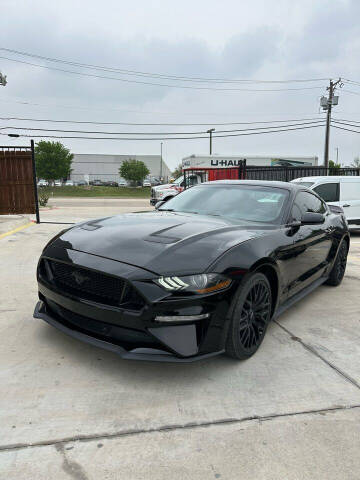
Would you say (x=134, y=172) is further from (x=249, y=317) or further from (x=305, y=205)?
(x=249, y=317)

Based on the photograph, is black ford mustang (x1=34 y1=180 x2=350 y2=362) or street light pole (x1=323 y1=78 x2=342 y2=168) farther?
street light pole (x1=323 y1=78 x2=342 y2=168)

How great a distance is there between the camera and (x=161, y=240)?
272 centimetres

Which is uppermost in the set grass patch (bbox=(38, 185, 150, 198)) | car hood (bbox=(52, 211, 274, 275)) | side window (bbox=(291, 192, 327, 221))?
side window (bbox=(291, 192, 327, 221))

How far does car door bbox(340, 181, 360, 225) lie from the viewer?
10039 millimetres

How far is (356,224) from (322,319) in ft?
23.9

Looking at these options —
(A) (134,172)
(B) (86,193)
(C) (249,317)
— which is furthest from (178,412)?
(A) (134,172)

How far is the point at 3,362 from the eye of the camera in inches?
107

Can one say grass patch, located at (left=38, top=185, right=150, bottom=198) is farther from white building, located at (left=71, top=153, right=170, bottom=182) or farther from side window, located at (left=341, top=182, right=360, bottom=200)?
white building, located at (left=71, top=153, right=170, bottom=182)

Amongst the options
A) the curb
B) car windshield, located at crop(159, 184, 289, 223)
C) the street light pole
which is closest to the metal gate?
the curb

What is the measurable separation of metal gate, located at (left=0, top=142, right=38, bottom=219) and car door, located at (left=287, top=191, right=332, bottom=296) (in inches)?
317

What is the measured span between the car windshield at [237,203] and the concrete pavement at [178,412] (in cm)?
120

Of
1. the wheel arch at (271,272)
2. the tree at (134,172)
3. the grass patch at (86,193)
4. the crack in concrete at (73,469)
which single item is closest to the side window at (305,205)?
the wheel arch at (271,272)

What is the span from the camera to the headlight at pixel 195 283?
2336 millimetres

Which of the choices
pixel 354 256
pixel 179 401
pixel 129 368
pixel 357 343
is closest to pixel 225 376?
pixel 179 401
